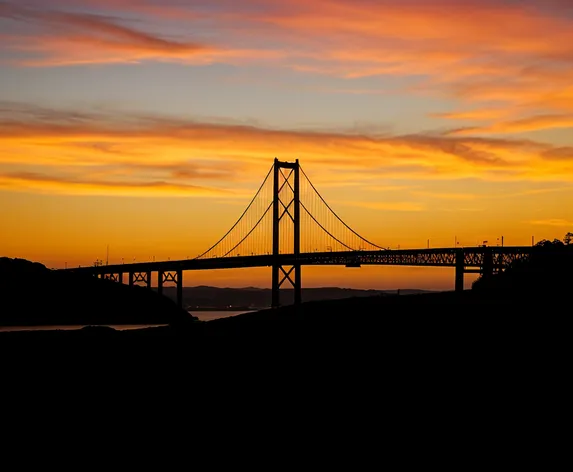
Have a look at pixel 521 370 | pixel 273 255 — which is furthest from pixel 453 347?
pixel 273 255

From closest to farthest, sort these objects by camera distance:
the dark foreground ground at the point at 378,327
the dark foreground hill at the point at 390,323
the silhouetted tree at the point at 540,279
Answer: the dark foreground ground at the point at 378,327
the dark foreground hill at the point at 390,323
the silhouetted tree at the point at 540,279

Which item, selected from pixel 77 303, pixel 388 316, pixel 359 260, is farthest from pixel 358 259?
pixel 388 316

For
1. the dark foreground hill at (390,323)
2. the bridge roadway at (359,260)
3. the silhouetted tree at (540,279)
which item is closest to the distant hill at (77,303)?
the bridge roadway at (359,260)

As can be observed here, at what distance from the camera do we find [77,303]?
520 ft

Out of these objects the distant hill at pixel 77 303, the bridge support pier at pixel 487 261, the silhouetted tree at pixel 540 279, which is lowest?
the distant hill at pixel 77 303

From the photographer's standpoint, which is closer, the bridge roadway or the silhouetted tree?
the silhouetted tree

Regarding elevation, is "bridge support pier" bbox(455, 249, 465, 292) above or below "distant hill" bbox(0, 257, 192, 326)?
above

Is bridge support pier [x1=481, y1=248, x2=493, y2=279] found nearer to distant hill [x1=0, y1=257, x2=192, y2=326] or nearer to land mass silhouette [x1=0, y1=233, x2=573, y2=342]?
distant hill [x1=0, y1=257, x2=192, y2=326]

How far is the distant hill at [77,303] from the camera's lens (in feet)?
499

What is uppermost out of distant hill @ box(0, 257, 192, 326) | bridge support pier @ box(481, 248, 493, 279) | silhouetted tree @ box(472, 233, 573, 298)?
bridge support pier @ box(481, 248, 493, 279)

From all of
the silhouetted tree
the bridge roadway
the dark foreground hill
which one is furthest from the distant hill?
the dark foreground hill

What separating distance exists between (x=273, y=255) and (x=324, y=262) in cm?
662

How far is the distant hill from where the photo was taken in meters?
152

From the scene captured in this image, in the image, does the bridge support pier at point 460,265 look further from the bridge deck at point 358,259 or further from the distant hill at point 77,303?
the distant hill at point 77,303
